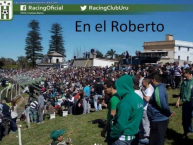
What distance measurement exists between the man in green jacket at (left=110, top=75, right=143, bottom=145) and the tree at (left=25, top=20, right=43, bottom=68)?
62719 millimetres

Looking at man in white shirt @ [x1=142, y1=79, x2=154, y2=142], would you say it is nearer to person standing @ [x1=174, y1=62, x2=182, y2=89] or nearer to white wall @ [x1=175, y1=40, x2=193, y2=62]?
person standing @ [x1=174, y1=62, x2=182, y2=89]

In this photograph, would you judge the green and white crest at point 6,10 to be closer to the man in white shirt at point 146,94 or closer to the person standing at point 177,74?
the man in white shirt at point 146,94

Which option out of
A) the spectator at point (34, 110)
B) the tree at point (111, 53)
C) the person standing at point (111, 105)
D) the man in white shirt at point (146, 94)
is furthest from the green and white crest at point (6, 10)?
the tree at point (111, 53)

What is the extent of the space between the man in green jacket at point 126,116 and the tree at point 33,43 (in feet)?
206

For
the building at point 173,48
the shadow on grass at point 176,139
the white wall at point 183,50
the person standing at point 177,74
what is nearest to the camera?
the shadow on grass at point 176,139

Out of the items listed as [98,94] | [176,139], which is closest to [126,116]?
[176,139]

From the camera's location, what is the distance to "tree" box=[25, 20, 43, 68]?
206 ft

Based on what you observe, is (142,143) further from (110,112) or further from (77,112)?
(77,112)

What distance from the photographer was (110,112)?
3510 millimetres

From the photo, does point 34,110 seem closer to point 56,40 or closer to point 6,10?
point 6,10

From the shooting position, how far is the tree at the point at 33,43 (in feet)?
206

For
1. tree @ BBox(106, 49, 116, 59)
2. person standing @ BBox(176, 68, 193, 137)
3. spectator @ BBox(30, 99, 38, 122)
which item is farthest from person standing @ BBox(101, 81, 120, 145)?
tree @ BBox(106, 49, 116, 59)

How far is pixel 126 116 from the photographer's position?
9.29 feet

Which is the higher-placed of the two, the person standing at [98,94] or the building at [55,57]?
the building at [55,57]
